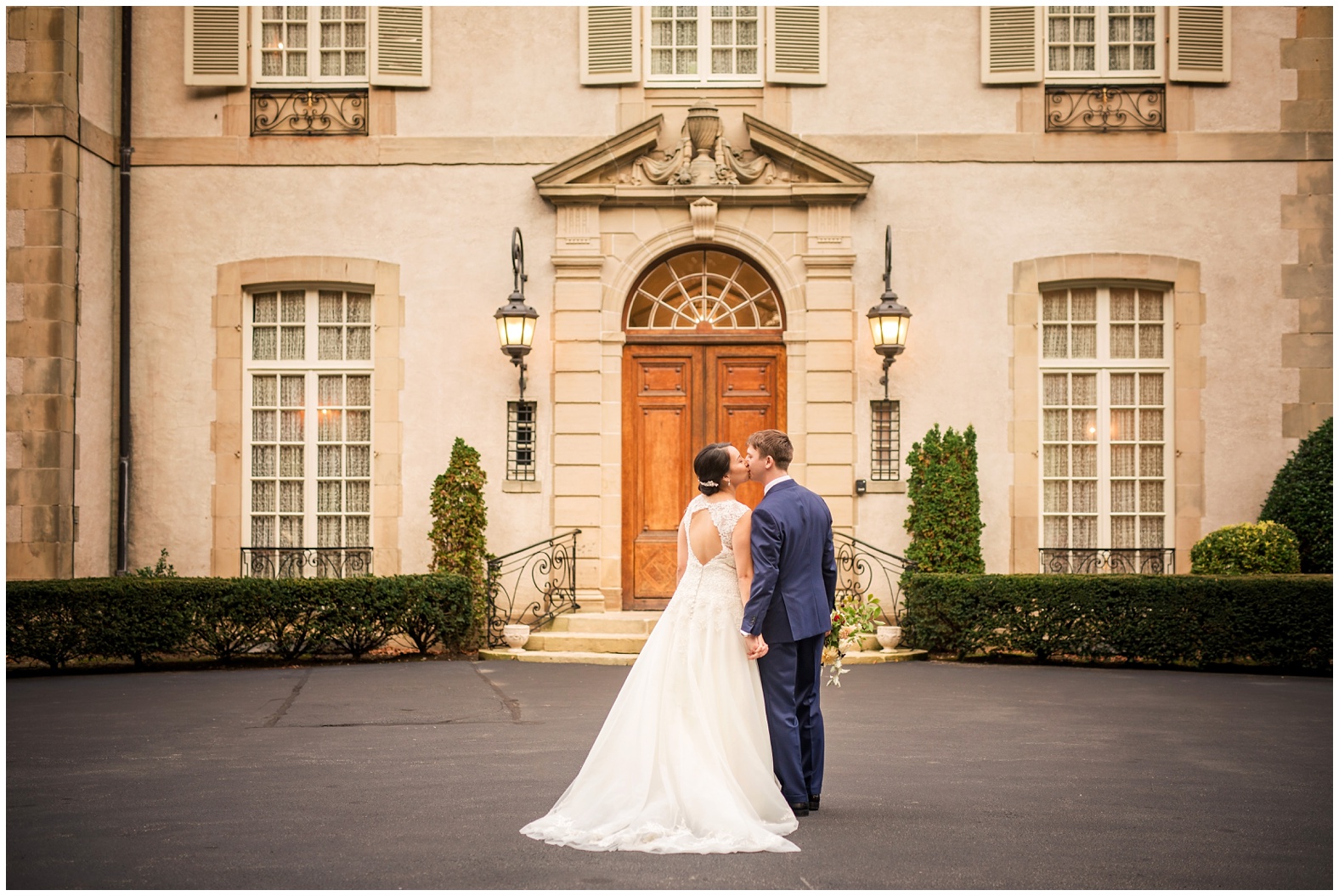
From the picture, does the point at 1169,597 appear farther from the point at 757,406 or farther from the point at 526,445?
the point at 526,445

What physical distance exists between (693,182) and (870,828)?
8019mm

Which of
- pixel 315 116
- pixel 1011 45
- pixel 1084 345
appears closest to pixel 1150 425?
pixel 1084 345

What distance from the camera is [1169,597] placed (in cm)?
999

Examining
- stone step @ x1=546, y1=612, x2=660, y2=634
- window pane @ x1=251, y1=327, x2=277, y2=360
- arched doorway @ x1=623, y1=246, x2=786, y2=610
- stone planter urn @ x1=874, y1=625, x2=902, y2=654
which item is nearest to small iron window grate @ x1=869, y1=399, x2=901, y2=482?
arched doorway @ x1=623, y1=246, x2=786, y2=610

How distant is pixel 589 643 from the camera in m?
10.5

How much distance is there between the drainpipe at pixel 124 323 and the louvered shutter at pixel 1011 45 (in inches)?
312

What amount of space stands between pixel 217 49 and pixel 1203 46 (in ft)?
29.8

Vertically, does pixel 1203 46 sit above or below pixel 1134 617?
above

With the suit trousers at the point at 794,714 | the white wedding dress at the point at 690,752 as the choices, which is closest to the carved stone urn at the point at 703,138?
the white wedding dress at the point at 690,752

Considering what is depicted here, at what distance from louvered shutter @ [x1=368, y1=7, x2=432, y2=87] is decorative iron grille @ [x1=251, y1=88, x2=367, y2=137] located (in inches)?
12.1

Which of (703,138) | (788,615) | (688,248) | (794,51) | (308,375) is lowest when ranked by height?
(788,615)

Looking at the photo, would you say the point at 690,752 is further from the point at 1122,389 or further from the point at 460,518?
the point at 1122,389

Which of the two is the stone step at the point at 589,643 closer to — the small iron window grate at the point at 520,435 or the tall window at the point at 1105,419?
the small iron window grate at the point at 520,435

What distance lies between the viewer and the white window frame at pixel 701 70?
11.8 m
